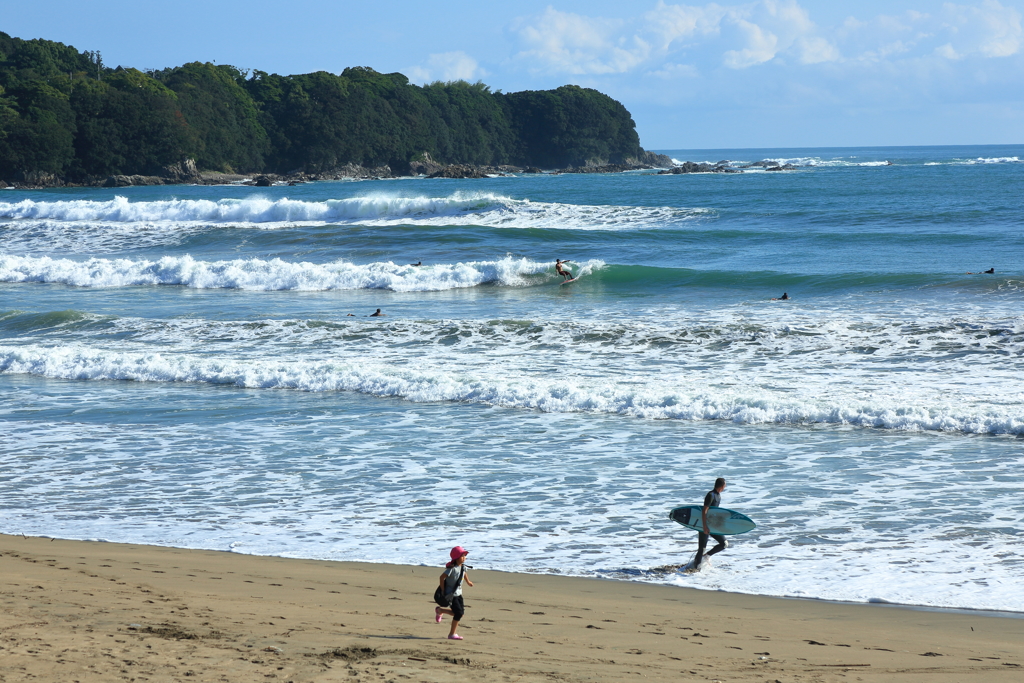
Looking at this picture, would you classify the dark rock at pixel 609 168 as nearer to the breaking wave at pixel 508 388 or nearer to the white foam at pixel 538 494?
the breaking wave at pixel 508 388

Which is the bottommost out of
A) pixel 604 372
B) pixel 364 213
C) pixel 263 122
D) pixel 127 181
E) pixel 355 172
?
pixel 604 372

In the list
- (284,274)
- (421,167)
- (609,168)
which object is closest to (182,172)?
(421,167)

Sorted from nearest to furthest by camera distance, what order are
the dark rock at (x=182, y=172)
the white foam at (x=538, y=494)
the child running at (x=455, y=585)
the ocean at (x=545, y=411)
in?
the child running at (x=455, y=585), the white foam at (x=538, y=494), the ocean at (x=545, y=411), the dark rock at (x=182, y=172)

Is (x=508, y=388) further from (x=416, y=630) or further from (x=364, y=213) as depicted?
(x=364, y=213)

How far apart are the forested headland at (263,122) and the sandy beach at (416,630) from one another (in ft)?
354

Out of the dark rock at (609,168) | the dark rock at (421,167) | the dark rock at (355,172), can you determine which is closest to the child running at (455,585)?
the dark rock at (355,172)

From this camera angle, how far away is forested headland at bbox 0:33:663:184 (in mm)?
103312

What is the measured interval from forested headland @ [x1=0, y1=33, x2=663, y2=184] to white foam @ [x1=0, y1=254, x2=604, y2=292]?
83.4 m

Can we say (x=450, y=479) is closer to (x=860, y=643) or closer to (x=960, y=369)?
(x=860, y=643)

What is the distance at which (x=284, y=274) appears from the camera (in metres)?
26.1

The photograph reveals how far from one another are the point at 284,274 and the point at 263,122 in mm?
114882

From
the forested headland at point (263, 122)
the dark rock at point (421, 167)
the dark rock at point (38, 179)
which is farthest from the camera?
the dark rock at point (421, 167)

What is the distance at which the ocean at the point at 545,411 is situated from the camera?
25.2ft

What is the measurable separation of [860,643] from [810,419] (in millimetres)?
6551
